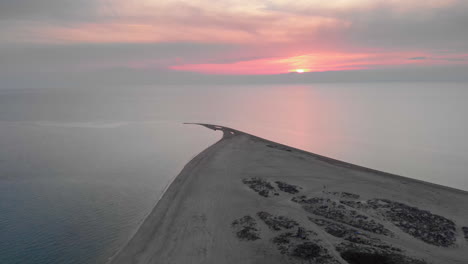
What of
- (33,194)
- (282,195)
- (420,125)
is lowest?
(33,194)

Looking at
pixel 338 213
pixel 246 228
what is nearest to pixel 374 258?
pixel 338 213

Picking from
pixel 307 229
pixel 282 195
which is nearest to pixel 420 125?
pixel 282 195

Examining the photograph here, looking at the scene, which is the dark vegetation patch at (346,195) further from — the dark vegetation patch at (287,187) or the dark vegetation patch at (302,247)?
the dark vegetation patch at (302,247)

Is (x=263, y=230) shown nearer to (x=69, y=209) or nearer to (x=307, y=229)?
(x=307, y=229)

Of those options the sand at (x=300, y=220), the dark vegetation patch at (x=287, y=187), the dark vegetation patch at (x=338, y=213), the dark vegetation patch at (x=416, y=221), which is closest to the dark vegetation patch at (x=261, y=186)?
the sand at (x=300, y=220)

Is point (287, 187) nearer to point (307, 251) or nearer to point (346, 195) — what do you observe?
point (346, 195)

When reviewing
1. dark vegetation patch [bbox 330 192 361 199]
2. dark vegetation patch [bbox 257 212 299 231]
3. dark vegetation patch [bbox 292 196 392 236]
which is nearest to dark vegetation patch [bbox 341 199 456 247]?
dark vegetation patch [bbox 330 192 361 199]

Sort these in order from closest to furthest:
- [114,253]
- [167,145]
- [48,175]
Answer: [114,253] → [48,175] → [167,145]

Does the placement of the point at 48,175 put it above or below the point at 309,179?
below
